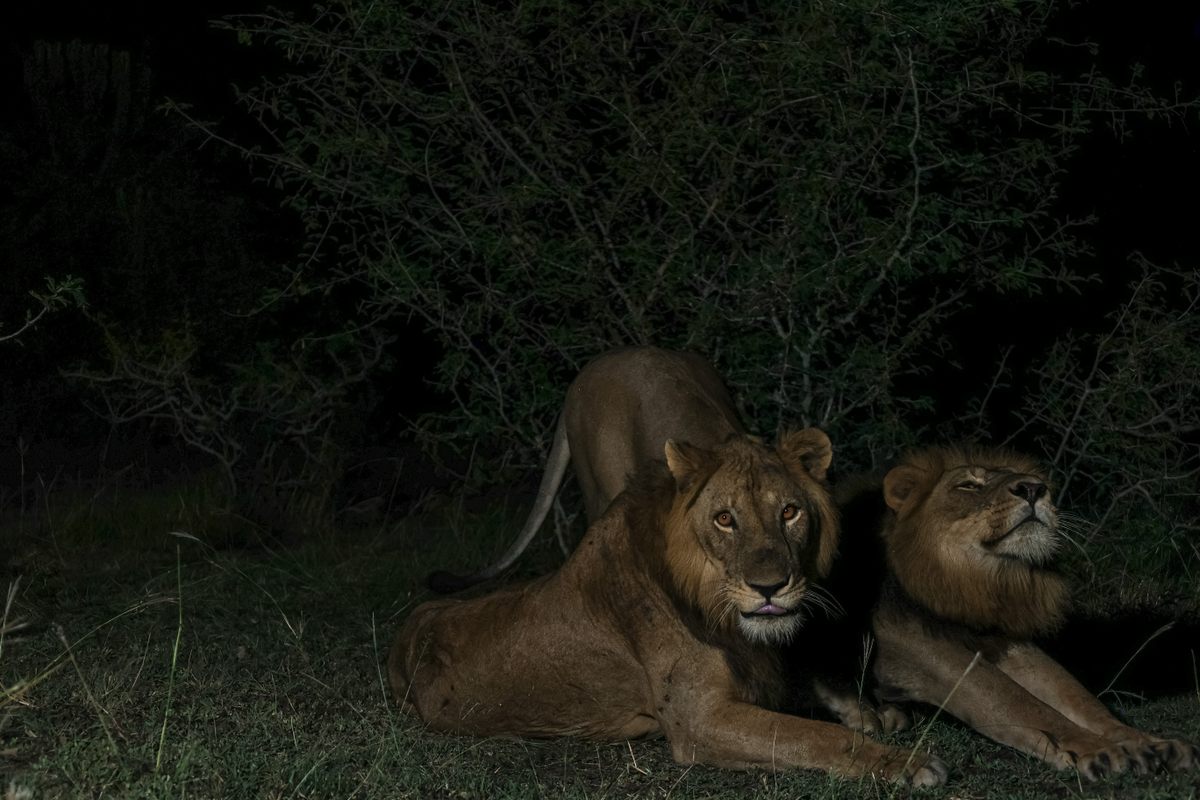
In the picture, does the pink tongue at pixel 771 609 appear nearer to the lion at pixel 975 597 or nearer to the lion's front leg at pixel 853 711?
the lion at pixel 975 597

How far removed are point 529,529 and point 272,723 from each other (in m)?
1.93

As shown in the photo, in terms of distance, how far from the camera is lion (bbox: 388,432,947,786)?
12.7 ft

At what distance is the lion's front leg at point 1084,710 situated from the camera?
394 cm

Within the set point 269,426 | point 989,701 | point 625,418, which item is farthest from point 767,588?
point 269,426

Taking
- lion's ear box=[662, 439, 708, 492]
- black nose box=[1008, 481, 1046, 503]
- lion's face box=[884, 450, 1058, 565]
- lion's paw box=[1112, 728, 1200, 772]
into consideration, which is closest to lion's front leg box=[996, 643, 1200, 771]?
lion's paw box=[1112, 728, 1200, 772]

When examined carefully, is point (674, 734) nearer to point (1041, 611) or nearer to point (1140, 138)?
point (1041, 611)

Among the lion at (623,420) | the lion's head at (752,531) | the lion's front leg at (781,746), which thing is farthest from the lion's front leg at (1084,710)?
the lion at (623,420)

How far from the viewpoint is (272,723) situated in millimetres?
4141

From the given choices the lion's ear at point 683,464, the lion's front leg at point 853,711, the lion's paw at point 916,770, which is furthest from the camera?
the lion's front leg at point 853,711

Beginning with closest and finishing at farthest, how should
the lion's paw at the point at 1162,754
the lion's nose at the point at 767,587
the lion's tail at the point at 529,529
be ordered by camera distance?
the lion's nose at the point at 767,587 < the lion's paw at the point at 1162,754 < the lion's tail at the point at 529,529

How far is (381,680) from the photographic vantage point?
472cm

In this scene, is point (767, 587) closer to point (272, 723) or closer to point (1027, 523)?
point (1027, 523)

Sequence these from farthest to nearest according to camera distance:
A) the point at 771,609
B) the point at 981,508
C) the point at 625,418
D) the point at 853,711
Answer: the point at 625,418 → the point at 853,711 → the point at 981,508 → the point at 771,609

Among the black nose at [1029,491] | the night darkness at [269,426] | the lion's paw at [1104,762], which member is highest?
the black nose at [1029,491]
